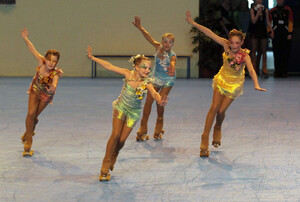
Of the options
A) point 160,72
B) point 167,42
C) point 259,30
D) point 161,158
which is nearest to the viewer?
point 161,158

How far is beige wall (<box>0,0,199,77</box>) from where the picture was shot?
47.9 feet

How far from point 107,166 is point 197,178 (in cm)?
84

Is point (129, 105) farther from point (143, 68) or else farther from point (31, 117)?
point (31, 117)

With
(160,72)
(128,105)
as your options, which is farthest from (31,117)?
(160,72)

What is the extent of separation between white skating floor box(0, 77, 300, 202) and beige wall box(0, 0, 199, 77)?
5241 mm

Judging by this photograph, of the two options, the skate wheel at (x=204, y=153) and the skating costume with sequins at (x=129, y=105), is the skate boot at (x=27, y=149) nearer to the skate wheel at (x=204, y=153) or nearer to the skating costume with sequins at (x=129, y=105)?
the skating costume with sequins at (x=129, y=105)

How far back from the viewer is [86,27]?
14789 mm

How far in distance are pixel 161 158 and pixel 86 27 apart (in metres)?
9.67

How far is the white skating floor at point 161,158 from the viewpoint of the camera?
4.46 metres

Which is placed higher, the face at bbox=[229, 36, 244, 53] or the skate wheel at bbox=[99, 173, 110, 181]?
the face at bbox=[229, 36, 244, 53]

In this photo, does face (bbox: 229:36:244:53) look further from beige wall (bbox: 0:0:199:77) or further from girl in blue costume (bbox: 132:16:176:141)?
beige wall (bbox: 0:0:199:77)

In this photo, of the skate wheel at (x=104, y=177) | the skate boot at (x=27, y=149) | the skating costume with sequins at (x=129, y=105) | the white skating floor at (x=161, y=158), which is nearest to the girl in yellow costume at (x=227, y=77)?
the white skating floor at (x=161, y=158)

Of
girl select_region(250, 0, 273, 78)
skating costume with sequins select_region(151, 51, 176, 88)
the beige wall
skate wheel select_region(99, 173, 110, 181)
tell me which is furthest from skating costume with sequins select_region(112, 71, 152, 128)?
the beige wall

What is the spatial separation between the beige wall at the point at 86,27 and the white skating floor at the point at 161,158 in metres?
5.24
